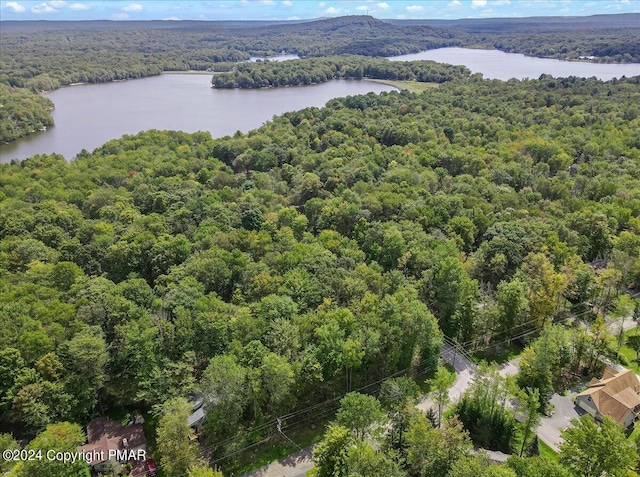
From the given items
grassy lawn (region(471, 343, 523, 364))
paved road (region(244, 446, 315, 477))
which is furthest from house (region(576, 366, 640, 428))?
paved road (region(244, 446, 315, 477))

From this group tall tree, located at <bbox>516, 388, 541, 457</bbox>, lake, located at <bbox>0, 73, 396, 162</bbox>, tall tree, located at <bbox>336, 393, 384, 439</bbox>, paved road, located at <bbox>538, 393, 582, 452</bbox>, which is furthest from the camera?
lake, located at <bbox>0, 73, 396, 162</bbox>

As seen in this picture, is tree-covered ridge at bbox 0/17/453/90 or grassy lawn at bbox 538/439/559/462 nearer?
grassy lawn at bbox 538/439/559/462

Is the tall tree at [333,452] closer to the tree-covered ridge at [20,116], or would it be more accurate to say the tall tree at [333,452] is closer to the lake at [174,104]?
the lake at [174,104]

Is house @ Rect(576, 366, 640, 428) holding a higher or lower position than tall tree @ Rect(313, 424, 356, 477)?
lower

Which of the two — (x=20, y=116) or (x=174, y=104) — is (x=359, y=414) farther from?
(x=174, y=104)

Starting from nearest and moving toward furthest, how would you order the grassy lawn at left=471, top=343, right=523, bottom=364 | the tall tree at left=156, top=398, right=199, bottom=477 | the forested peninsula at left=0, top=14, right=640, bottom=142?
the tall tree at left=156, top=398, right=199, bottom=477, the grassy lawn at left=471, top=343, right=523, bottom=364, the forested peninsula at left=0, top=14, right=640, bottom=142

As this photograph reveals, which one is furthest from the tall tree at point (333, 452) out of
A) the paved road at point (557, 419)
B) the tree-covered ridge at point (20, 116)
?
the tree-covered ridge at point (20, 116)

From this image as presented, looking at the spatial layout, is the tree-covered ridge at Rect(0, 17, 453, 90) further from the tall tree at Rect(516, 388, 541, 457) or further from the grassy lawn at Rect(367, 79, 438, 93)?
the tall tree at Rect(516, 388, 541, 457)
